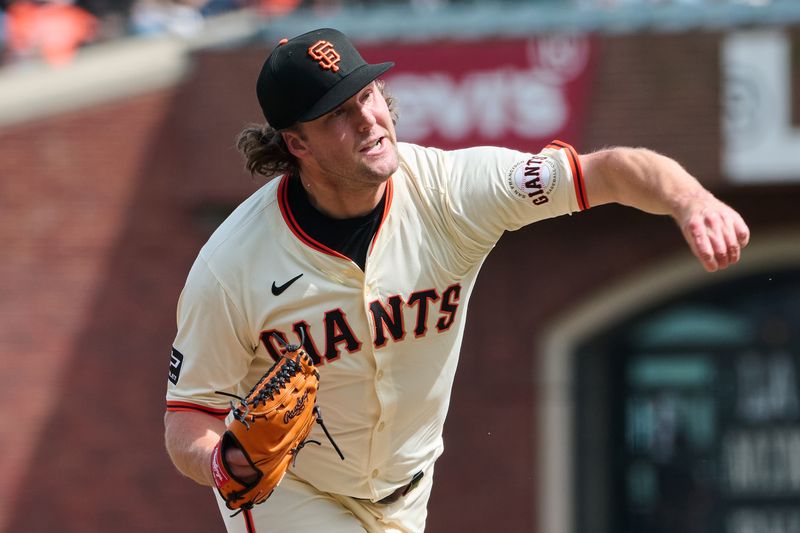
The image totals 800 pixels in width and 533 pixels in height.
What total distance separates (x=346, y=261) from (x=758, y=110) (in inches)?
245

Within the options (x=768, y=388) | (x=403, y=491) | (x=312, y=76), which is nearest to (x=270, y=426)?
(x=403, y=491)

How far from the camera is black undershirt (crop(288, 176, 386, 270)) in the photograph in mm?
4227

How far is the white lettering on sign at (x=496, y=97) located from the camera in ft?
32.9

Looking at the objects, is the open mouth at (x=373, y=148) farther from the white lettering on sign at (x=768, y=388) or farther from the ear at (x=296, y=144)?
the white lettering on sign at (x=768, y=388)

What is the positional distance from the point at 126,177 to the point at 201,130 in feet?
3.20

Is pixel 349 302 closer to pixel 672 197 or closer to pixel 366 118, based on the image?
pixel 366 118

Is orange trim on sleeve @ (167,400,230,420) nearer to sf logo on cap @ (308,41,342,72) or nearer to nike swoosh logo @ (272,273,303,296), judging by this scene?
nike swoosh logo @ (272,273,303,296)

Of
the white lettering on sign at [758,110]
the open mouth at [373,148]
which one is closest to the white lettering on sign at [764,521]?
the white lettering on sign at [758,110]

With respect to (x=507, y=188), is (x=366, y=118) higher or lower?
higher

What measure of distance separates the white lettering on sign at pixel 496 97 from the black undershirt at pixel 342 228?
591cm

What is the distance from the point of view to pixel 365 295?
417cm

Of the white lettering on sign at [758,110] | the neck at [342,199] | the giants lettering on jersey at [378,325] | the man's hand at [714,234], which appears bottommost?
the giants lettering on jersey at [378,325]

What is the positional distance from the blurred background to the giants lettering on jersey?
594 cm

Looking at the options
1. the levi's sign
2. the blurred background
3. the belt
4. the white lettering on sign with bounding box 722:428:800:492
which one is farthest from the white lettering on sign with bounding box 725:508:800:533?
the belt
